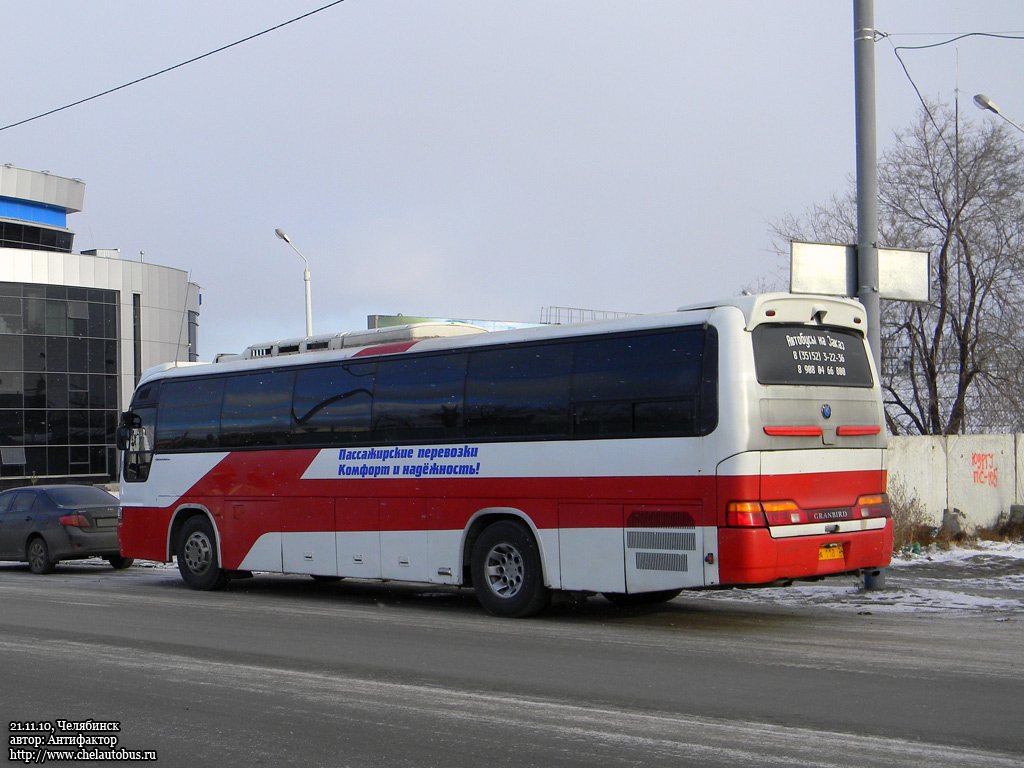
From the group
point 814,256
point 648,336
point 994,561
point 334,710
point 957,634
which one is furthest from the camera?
point 994,561

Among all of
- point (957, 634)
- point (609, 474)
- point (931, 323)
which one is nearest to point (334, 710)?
point (609, 474)

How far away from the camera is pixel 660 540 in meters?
10.8

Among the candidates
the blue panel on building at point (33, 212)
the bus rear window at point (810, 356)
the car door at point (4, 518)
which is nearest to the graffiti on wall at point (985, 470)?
the bus rear window at point (810, 356)

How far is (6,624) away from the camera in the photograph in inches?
460

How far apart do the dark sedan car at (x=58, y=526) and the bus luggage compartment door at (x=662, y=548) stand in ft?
36.9

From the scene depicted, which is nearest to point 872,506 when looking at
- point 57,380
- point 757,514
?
point 757,514

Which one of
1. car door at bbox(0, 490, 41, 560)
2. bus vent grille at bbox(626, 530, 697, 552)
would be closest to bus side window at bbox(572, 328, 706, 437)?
bus vent grille at bbox(626, 530, 697, 552)

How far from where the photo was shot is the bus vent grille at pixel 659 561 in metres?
10.6

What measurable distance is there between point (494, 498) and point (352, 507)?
2.42 m

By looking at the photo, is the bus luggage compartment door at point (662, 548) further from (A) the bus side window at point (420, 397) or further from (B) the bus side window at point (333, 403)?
(B) the bus side window at point (333, 403)

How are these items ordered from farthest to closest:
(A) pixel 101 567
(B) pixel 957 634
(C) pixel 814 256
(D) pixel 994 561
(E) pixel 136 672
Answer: (A) pixel 101 567 < (D) pixel 994 561 < (C) pixel 814 256 < (B) pixel 957 634 < (E) pixel 136 672

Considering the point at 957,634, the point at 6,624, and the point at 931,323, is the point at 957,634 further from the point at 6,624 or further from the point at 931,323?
the point at 931,323

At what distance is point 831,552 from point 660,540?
1.69m

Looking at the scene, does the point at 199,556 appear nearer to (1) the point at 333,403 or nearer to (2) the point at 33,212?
(1) the point at 333,403
